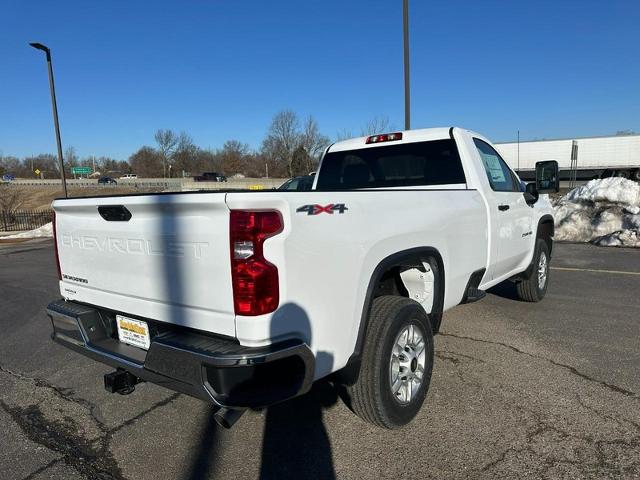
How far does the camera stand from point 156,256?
99.0 inches

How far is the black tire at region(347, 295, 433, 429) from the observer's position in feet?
9.02

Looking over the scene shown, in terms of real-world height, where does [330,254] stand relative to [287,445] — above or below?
above

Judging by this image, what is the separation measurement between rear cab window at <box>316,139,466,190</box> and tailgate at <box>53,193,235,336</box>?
2591mm

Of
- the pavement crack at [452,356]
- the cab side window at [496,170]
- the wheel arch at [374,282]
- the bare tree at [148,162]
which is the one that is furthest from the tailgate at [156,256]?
the bare tree at [148,162]

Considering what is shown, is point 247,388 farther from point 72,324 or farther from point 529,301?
point 529,301

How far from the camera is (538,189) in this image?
5.28m

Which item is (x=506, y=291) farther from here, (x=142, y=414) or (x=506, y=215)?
(x=142, y=414)

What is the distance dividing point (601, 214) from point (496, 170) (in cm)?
889

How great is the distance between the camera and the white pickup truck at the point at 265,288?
2172mm

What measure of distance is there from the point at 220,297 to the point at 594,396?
285 centimetres

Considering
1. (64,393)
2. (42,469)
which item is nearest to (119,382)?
(42,469)

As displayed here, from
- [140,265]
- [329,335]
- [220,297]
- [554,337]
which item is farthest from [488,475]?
[554,337]

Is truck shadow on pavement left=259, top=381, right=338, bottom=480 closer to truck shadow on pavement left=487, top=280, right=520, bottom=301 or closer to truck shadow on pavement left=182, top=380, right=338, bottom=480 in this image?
truck shadow on pavement left=182, top=380, right=338, bottom=480

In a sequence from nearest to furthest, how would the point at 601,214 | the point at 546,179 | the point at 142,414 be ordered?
the point at 142,414
the point at 546,179
the point at 601,214
